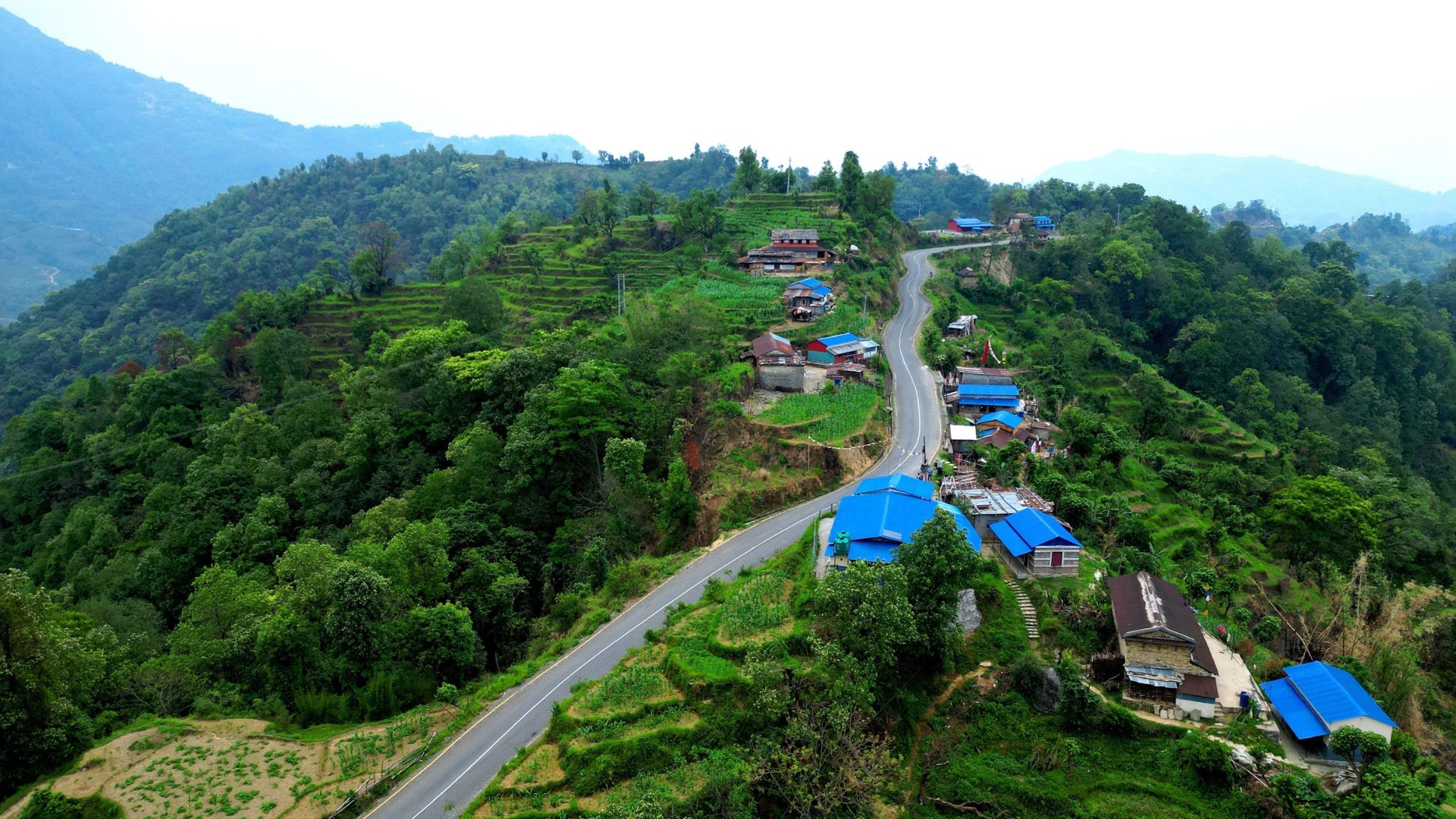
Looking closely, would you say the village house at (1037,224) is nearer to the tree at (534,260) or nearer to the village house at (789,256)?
the village house at (789,256)

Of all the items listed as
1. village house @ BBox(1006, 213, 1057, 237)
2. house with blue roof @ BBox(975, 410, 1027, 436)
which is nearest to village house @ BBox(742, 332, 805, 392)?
house with blue roof @ BBox(975, 410, 1027, 436)

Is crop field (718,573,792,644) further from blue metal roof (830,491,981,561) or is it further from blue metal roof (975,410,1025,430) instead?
blue metal roof (975,410,1025,430)

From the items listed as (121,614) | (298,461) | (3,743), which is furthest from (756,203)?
(3,743)

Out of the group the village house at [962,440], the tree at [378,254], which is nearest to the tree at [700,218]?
the tree at [378,254]

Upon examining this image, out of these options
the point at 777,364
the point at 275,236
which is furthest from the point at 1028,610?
the point at 275,236

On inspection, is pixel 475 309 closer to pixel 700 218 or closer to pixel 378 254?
pixel 700 218

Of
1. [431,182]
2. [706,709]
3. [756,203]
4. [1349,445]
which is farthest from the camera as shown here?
[431,182]

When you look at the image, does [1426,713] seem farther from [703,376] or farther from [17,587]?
[17,587]
